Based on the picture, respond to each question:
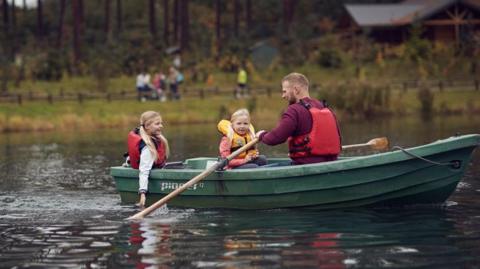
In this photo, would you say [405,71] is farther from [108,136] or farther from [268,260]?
[268,260]

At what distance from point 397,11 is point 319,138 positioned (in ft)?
192

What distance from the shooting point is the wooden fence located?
45.5 meters

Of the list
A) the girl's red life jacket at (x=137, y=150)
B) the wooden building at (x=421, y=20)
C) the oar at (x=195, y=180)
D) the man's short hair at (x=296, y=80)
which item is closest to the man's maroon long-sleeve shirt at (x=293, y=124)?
the man's short hair at (x=296, y=80)

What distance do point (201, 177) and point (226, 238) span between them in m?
2.19

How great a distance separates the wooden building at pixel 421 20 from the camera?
2628 inches

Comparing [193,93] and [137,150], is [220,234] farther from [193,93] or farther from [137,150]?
[193,93]

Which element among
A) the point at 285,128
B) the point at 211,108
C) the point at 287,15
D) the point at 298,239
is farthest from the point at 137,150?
the point at 287,15

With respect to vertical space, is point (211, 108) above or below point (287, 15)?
below

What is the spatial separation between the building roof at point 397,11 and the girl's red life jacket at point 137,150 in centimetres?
4943

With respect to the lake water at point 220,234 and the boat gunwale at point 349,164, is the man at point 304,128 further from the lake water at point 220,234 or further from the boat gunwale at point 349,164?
the lake water at point 220,234

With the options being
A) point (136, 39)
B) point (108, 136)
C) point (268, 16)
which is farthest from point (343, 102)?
point (268, 16)

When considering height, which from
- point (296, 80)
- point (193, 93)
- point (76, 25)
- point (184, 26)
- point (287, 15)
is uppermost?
point (287, 15)

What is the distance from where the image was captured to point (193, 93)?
1966 inches

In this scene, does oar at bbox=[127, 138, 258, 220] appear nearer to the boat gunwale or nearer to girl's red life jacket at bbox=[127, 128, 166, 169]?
the boat gunwale
